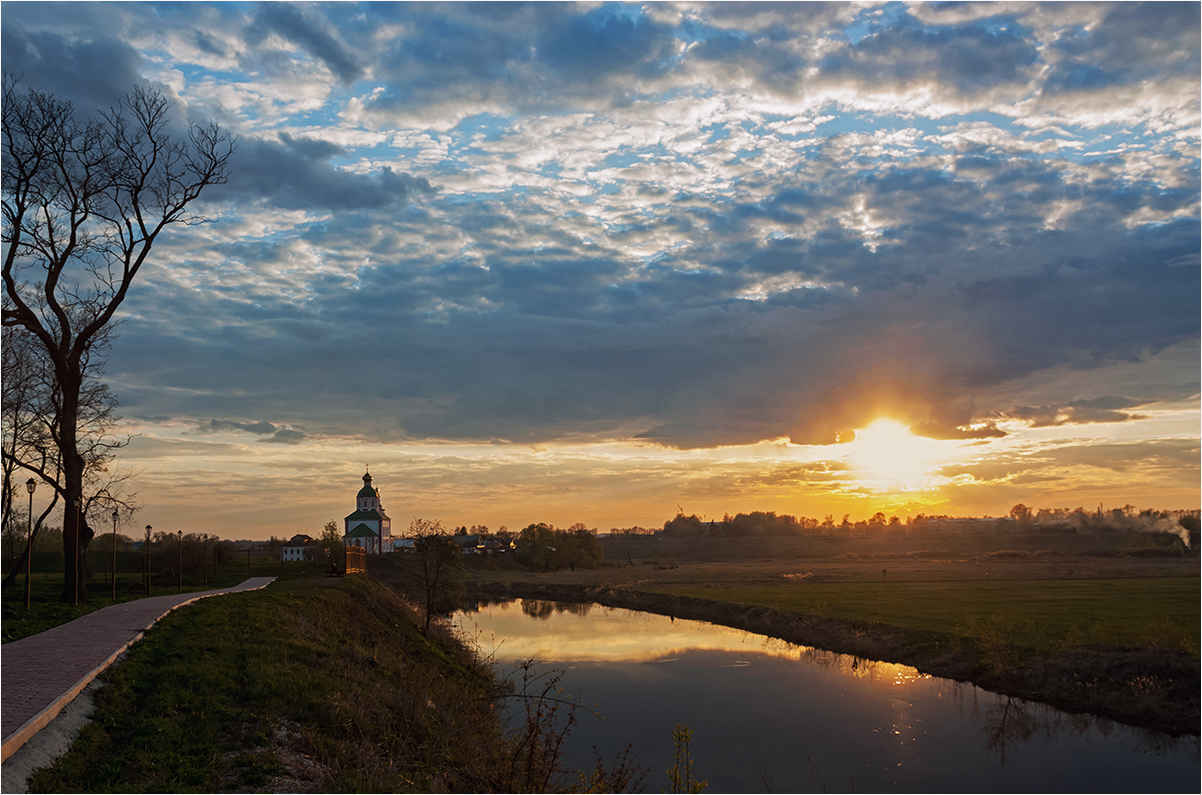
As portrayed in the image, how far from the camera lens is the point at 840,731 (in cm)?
2636

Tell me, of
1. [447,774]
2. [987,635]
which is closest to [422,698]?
[447,774]

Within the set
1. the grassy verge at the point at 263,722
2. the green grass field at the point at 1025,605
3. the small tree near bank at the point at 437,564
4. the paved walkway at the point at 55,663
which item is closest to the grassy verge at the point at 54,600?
the paved walkway at the point at 55,663

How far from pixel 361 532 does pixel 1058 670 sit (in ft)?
312

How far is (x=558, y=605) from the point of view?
74.6 meters

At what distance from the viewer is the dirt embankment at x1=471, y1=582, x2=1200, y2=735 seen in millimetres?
26297

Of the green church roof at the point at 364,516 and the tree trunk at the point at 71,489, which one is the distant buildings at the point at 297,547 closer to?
the green church roof at the point at 364,516

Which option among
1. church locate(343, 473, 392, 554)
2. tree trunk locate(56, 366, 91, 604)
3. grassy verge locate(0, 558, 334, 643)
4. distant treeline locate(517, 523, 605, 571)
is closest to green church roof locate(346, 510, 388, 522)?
church locate(343, 473, 392, 554)

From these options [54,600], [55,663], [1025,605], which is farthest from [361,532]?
[55,663]

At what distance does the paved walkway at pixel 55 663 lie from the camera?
31.7ft

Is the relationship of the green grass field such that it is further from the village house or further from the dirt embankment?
the village house

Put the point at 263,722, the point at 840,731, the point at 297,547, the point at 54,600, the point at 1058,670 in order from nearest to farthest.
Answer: the point at 263,722 → the point at 54,600 → the point at 840,731 → the point at 1058,670 → the point at 297,547

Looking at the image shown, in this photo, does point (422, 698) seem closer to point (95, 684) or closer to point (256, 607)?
point (95, 684)

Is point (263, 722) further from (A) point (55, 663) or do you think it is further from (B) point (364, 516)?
(B) point (364, 516)

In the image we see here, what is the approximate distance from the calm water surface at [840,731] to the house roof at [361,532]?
7204cm
